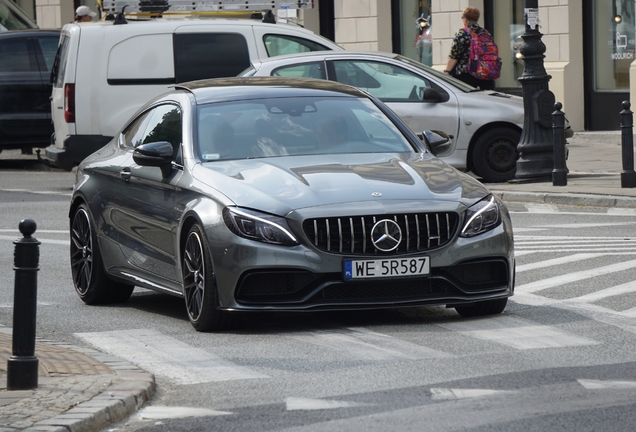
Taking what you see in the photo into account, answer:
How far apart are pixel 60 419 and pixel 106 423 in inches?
9.5

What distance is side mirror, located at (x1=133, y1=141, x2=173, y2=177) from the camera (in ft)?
28.7

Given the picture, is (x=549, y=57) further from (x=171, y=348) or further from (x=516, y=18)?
(x=171, y=348)

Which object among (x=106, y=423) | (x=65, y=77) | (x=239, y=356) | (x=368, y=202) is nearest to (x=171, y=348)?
(x=239, y=356)

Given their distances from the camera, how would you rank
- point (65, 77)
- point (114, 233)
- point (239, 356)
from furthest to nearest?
point (65, 77)
point (114, 233)
point (239, 356)

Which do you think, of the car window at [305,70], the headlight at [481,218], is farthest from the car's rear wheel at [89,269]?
the car window at [305,70]

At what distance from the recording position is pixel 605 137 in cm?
2323

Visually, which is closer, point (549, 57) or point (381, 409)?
point (381, 409)

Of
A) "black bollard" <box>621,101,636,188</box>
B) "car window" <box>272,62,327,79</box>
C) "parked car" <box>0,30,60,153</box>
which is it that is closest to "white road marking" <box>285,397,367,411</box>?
"black bollard" <box>621,101,636,188</box>

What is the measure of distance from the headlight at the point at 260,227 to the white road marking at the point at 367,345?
542 mm

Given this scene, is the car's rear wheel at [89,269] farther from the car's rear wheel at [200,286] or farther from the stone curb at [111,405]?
the stone curb at [111,405]

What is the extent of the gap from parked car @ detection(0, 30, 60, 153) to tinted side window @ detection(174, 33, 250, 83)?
4.00m

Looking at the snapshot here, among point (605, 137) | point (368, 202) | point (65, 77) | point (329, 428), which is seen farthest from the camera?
point (605, 137)

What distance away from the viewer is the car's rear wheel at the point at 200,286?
26.4ft

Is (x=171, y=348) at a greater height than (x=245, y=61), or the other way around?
(x=245, y=61)
